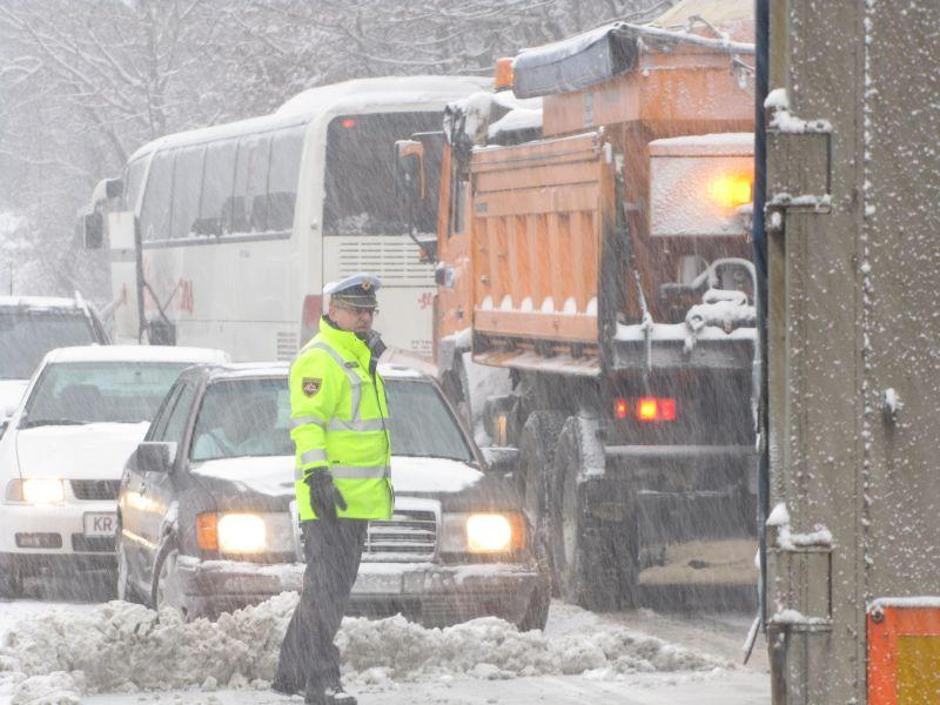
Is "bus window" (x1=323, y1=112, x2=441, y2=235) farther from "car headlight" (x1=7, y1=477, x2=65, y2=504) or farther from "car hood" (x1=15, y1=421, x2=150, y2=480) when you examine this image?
"car headlight" (x1=7, y1=477, x2=65, y2=504)

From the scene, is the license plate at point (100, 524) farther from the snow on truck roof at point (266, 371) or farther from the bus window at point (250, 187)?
the bus window at point (250, 187)

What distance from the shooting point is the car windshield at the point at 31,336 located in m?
19.0

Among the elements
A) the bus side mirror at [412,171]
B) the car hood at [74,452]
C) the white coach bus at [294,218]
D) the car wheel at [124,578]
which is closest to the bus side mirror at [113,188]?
the white coach bus at [294,218]

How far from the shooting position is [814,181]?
391 cm

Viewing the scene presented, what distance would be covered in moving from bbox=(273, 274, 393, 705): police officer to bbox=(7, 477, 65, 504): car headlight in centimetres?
453

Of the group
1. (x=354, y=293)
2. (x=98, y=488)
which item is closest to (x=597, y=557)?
(x=98, y=488)

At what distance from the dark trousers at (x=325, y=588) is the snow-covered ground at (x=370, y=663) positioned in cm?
26

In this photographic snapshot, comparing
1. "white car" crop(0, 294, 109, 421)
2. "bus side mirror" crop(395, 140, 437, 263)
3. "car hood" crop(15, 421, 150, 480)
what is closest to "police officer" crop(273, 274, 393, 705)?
"car hood" crop(15, 421, 150, 480)

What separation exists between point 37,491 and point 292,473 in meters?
3.07

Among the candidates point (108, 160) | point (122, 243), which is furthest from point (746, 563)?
point (108, 160)

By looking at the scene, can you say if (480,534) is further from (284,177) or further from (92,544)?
(284,177)

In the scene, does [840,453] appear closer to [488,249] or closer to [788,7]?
[788,7]

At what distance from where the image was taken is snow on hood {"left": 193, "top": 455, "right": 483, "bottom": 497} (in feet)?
34.0

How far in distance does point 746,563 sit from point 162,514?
12.2 ft
